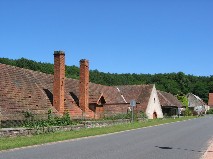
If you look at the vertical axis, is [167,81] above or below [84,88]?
above

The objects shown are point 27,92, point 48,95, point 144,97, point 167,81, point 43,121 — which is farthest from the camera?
point 167,81

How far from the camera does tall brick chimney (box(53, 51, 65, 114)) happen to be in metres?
33.7

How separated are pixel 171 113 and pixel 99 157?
64.5 metres

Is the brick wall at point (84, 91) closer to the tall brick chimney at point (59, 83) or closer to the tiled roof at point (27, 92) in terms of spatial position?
the tiled roof at point (27, 92)

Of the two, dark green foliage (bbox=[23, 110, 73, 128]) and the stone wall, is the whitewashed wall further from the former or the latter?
dark green foliage (bbox=[23, 110, 73, 128])

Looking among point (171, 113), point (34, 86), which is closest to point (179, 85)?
point (171, 113)

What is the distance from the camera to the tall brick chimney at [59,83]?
33.7m

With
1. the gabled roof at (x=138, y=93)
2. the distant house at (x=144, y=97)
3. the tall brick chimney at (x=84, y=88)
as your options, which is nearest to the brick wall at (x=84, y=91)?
the tall brick chimney at (x=84, y=88)

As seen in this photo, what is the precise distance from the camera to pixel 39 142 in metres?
18.8

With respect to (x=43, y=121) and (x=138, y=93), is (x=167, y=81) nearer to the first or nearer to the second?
(x=138, y=93)

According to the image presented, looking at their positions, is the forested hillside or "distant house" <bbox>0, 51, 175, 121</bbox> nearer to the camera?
"distant house" <bbox>0, 51, 175, 121</bbox>

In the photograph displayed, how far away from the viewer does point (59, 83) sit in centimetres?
3419

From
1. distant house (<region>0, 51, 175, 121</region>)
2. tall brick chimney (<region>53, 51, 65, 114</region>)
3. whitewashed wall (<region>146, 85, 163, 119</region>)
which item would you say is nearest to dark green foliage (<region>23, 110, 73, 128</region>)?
distant house (<region>0, 51, 175, 121</region>)

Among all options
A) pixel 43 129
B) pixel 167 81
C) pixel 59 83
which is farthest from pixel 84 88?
pixel 167 81
